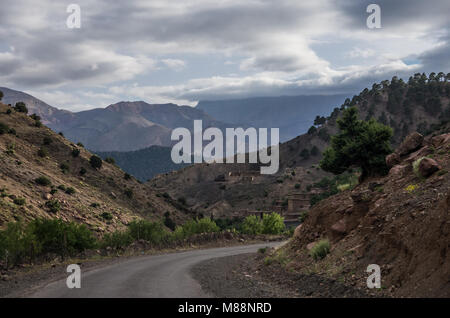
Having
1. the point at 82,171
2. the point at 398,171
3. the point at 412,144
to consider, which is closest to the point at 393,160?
the point at 412,144

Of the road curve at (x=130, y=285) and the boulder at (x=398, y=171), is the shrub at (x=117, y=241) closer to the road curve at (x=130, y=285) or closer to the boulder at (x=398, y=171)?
the road curve at (x=130, y=285)

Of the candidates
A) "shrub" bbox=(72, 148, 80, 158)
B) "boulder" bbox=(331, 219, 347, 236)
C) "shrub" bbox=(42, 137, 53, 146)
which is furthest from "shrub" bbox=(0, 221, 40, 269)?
"shrub" bbox=(72, 148, 80, 158)

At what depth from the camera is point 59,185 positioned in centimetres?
5700

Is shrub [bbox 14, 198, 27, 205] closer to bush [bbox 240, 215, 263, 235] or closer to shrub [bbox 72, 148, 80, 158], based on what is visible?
bush [bbox 240, 215, 263, 235]

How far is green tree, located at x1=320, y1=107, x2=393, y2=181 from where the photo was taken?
84.7 ft

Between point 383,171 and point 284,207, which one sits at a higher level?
point 383,171

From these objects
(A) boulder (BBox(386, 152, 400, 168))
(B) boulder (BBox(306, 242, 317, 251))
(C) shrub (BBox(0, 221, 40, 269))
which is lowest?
(C) shrub (BBox(0, 221, 40, 269))

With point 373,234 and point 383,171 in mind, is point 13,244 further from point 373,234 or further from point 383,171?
point 383,171

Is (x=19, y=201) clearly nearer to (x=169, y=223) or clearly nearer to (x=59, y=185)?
(x=59, y=185)

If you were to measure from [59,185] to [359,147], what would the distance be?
43.3m
